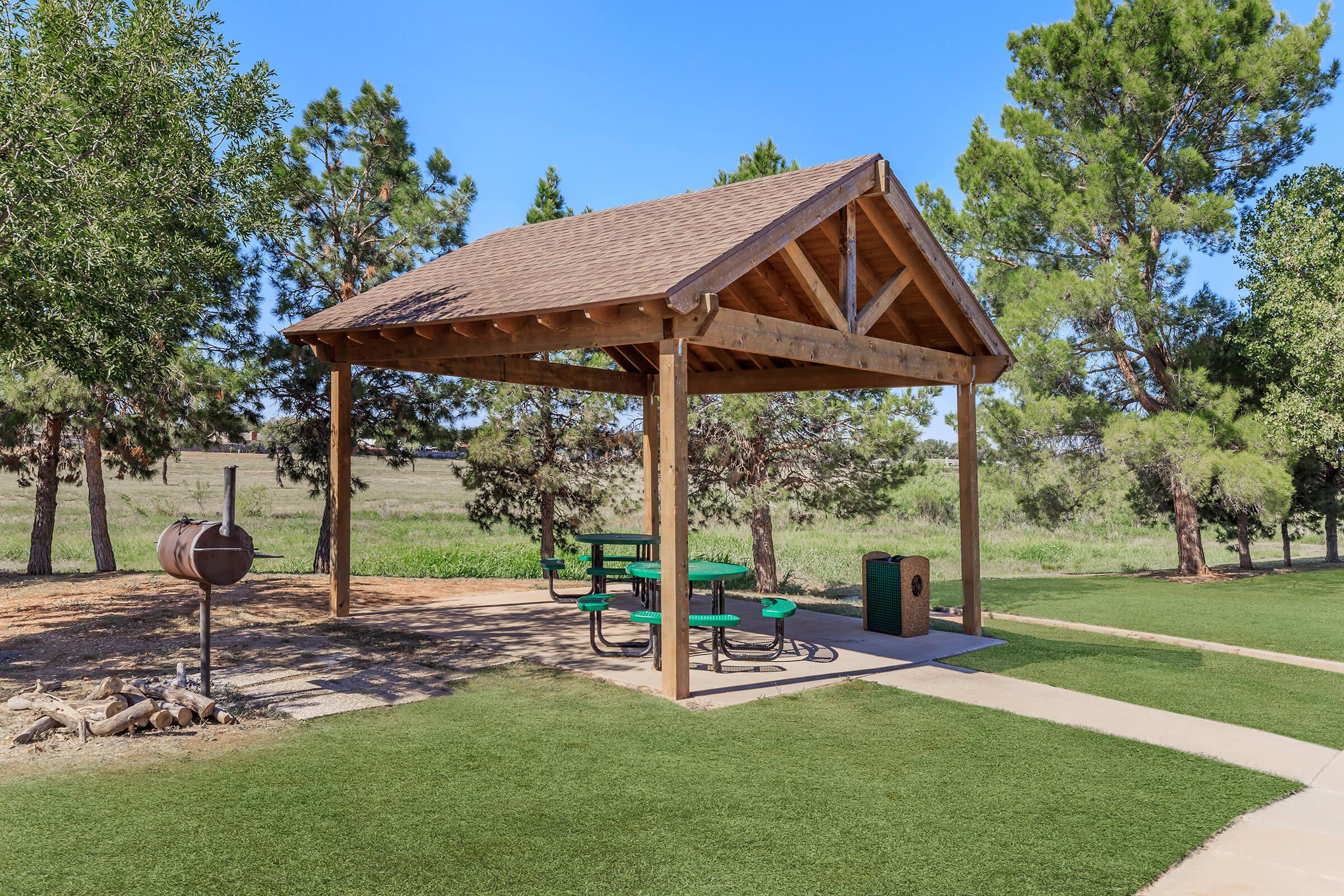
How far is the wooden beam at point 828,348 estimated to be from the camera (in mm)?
6496

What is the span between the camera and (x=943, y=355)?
8.83 meters

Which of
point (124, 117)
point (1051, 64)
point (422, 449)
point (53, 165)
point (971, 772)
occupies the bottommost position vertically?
point (971, 772)

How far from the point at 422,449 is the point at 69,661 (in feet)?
28.2

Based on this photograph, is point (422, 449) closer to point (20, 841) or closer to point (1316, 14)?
point (20, 841)

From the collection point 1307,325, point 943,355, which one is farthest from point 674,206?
point 1307,325

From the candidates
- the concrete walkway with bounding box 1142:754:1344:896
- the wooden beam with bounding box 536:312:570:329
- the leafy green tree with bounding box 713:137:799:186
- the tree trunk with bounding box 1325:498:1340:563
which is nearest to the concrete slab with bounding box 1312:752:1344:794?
the concrete walkway with bounding box 1142:754:1344:896

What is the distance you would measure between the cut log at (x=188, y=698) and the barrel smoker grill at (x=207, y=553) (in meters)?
0.21

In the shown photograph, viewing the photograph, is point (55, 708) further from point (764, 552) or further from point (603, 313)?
point (764, 552)

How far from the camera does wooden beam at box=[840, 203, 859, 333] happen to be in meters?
7.58

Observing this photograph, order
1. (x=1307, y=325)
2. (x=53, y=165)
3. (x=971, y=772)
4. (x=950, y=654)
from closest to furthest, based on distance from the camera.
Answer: (x=971, y=772) → (x=53, y=165) → (x=950, y=654) → (x=1307, y=325)

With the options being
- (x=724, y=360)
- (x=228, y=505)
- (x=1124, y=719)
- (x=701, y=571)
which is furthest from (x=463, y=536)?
(x=1124, y=719)

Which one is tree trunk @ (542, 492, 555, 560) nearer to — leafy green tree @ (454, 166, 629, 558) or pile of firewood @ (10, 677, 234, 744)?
leafy green tree @ (454, 166, 629, 558)

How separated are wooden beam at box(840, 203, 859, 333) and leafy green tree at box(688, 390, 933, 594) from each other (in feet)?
21.3

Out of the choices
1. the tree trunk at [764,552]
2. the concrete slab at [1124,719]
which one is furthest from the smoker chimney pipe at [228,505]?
the tree trunk at [764,552]
